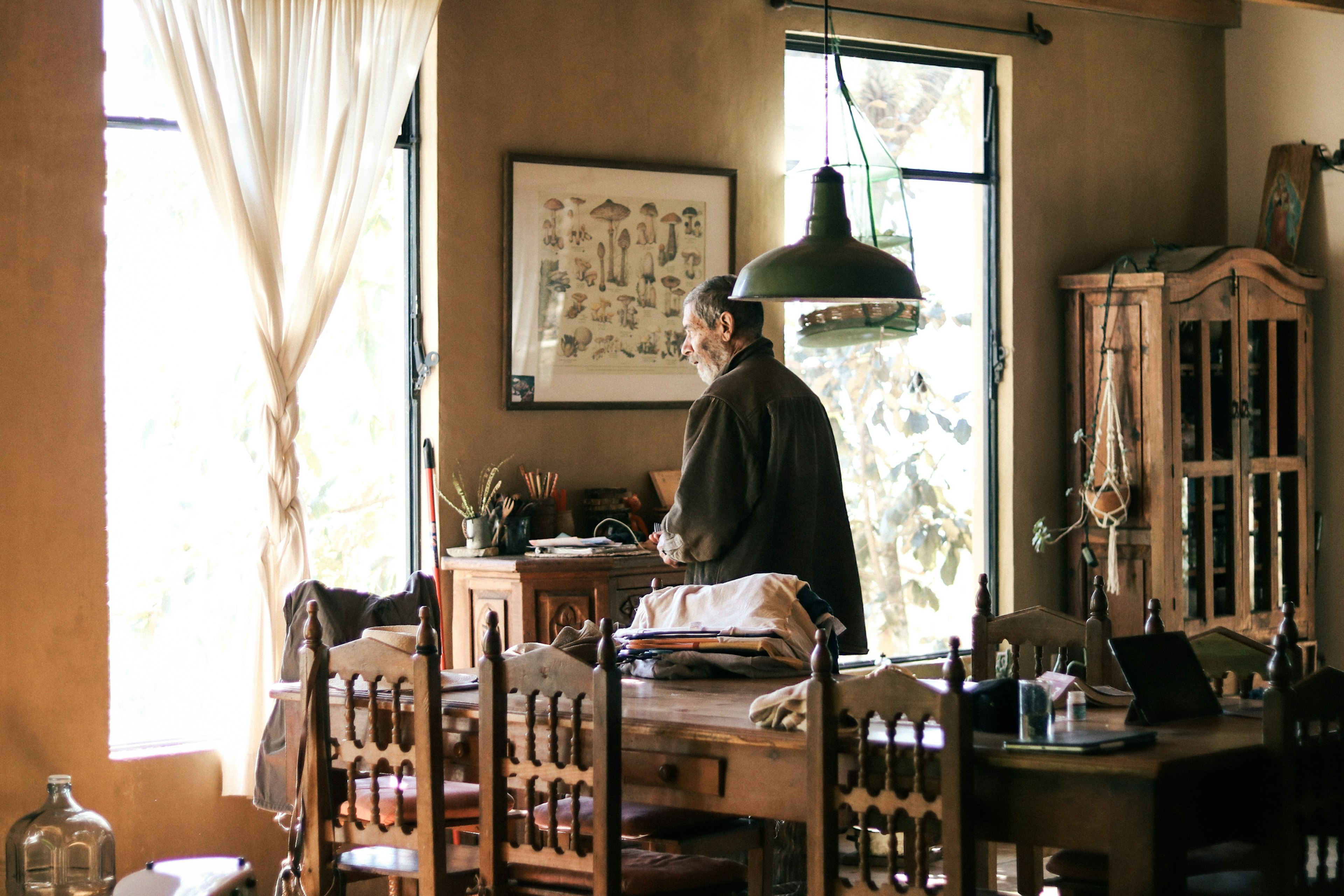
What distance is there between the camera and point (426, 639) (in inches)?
134

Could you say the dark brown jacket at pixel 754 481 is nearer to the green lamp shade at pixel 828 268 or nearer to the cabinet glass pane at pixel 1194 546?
the green lamp shade at pixel 828 268

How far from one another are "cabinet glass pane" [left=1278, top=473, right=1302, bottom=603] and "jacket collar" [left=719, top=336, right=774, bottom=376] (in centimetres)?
340

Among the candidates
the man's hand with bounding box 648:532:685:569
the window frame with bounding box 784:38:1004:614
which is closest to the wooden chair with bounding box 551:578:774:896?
the man's hand with bounding box 648:532:685:569

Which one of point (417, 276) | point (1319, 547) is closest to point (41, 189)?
point (417, 276)

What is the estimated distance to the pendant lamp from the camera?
3.80 metres

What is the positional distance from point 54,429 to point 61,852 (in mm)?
1275

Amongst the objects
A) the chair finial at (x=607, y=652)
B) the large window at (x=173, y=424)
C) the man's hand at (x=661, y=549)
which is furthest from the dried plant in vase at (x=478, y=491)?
the chair finial at (x=607, y=652)

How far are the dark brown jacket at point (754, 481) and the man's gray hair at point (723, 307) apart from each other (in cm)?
14

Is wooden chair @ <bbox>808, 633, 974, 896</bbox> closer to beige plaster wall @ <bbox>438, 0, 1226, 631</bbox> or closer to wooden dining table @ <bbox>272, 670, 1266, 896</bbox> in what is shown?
wooden dining table @ <bbox>272, 670, 1266, 896</bbox>

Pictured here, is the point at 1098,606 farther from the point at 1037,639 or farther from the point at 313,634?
the point at 313,634

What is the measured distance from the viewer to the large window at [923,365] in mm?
6359

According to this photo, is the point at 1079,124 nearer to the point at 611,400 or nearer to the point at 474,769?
the point at 611,400

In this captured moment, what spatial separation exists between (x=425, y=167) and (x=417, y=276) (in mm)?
383

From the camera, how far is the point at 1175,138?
23.7 ft
